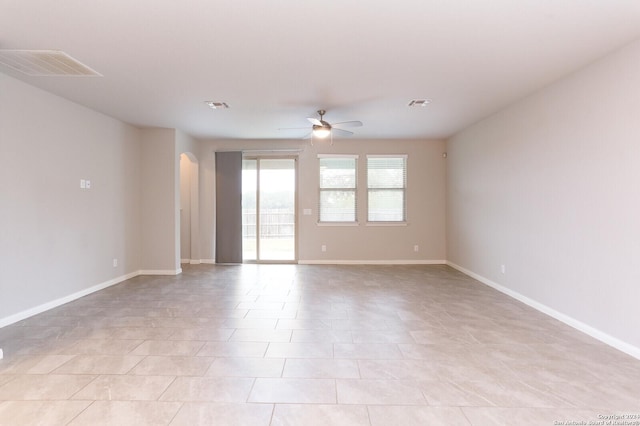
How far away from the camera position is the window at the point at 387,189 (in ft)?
22.2

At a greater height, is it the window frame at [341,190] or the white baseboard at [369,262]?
the window frame at [341,190]

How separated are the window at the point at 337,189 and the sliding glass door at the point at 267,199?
25.3 inches

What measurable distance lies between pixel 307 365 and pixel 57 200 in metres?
3.75

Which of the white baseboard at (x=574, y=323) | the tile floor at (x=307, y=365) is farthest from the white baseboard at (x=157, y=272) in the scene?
the white baseboard at (x=574, y=323)

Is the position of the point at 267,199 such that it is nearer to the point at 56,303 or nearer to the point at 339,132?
the point at 339,132

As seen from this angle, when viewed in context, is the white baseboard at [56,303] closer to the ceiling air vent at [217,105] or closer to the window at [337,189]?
the ceiling air vent at [217,105]

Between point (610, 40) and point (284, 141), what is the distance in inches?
202

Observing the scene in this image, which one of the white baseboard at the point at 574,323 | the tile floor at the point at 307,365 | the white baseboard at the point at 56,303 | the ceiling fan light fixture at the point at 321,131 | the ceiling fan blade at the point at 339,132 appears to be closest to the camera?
the tile floor at the point at 307,365

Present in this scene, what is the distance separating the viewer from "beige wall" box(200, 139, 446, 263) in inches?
265

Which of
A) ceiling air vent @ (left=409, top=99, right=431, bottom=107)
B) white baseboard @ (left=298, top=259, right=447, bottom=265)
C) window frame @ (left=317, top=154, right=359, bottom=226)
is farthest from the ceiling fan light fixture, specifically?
white baseboard @ (left=298, top=259, right=447, bottom=265)

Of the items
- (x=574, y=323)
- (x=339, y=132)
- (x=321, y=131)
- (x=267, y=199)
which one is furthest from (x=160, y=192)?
(x=574, y=323)

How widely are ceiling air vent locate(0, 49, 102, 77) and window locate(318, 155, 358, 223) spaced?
14.2 feet

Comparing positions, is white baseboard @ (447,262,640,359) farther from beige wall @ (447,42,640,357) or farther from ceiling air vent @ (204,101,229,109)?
ceiling air vent @ (204,101,229,109)

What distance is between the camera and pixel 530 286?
389 centimetres
